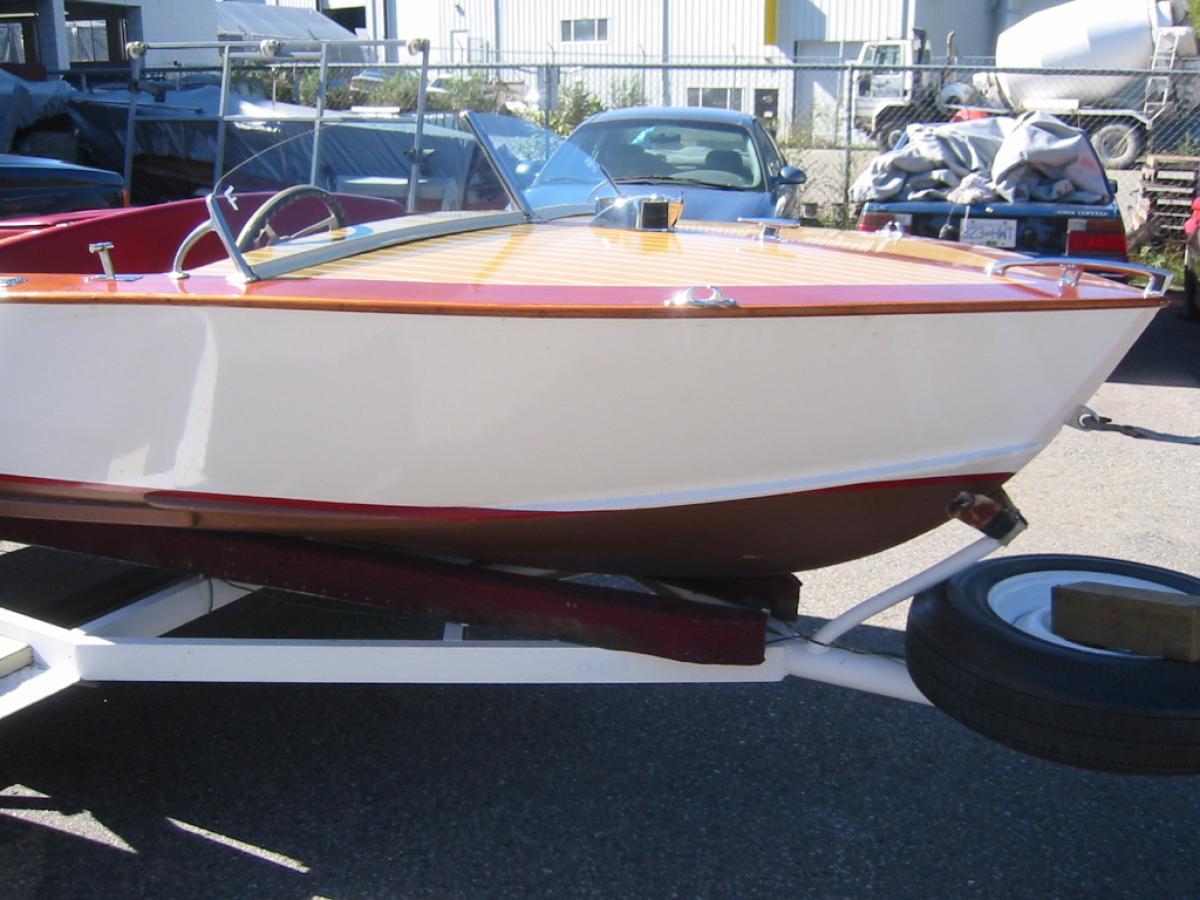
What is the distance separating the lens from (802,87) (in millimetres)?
22844

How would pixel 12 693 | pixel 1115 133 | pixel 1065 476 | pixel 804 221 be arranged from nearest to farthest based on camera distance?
1. pixel 12 693
2. pixel 1065 476
3. pixel 804 221
4. pixel 1115 133

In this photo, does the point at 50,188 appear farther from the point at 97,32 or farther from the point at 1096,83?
the point at 97,32

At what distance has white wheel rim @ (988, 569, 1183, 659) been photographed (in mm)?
2439

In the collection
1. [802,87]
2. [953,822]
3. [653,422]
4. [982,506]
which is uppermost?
[802,87]

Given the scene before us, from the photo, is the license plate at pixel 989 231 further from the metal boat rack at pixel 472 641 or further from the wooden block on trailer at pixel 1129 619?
the wooden block on trailer at pixel 1129 619

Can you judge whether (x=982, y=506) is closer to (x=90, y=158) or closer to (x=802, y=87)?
(x=90, y=158)

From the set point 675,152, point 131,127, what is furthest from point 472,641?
point 675,152

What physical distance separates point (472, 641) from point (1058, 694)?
3.94 feet

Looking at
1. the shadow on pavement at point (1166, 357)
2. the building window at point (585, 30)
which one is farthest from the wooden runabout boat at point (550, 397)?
the building window at point (585, 30)

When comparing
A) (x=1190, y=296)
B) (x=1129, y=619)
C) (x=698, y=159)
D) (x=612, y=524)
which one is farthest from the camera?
(x=1190, y=296)

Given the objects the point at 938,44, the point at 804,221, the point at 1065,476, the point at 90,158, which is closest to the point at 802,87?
the point at 938,44

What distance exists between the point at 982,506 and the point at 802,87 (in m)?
21.9

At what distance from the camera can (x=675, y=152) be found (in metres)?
7.53

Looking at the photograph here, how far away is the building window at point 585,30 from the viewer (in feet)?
79.5
